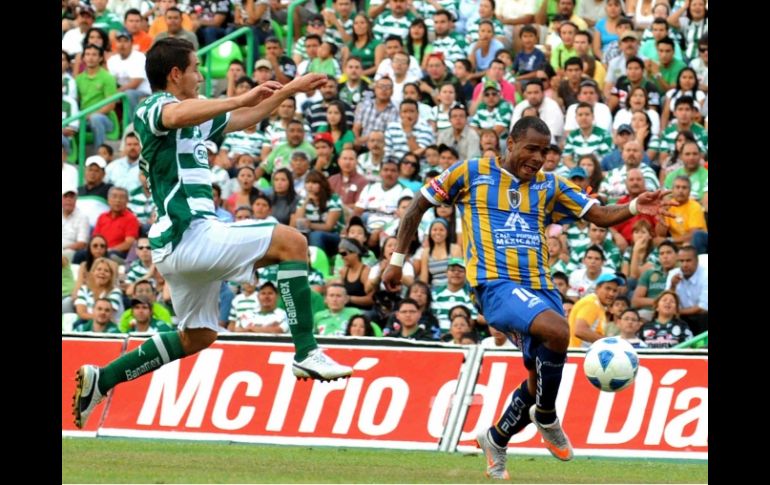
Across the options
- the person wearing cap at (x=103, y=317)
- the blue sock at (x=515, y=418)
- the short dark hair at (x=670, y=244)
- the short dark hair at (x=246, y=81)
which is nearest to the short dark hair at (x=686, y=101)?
the short dark hair at (x=670, y=244)

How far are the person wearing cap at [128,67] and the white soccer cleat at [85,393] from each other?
12.2m

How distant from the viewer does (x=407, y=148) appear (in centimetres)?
2056

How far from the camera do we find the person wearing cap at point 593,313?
15.9m

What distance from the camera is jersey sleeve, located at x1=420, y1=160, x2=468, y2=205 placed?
11.4 m

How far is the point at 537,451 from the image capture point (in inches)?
552

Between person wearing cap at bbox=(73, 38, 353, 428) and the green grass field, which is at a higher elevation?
person wearing cap at bbox=(73, 38, 353, 428)

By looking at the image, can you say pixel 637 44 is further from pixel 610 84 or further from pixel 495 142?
pixel 495 142

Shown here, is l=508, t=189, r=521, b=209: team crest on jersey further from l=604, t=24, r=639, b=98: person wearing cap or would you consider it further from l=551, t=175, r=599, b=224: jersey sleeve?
l=604, t=24, r=639, b=98: person wearing cap

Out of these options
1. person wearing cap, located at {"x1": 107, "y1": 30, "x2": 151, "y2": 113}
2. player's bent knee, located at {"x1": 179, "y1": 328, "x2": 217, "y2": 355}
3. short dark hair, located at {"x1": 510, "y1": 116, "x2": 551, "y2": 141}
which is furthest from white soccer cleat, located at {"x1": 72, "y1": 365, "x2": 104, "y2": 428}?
person wearing cap, located at {"x1": 107, "y1": 30, "x2": 151, "y2": 113}

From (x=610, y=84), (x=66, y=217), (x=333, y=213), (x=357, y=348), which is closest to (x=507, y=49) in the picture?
(x=610, y=84)

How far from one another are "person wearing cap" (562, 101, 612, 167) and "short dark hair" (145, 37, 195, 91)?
9.34 metres

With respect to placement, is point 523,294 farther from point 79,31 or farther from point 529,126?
point 79,31

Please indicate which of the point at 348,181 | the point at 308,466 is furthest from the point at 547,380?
the point at 348,181
